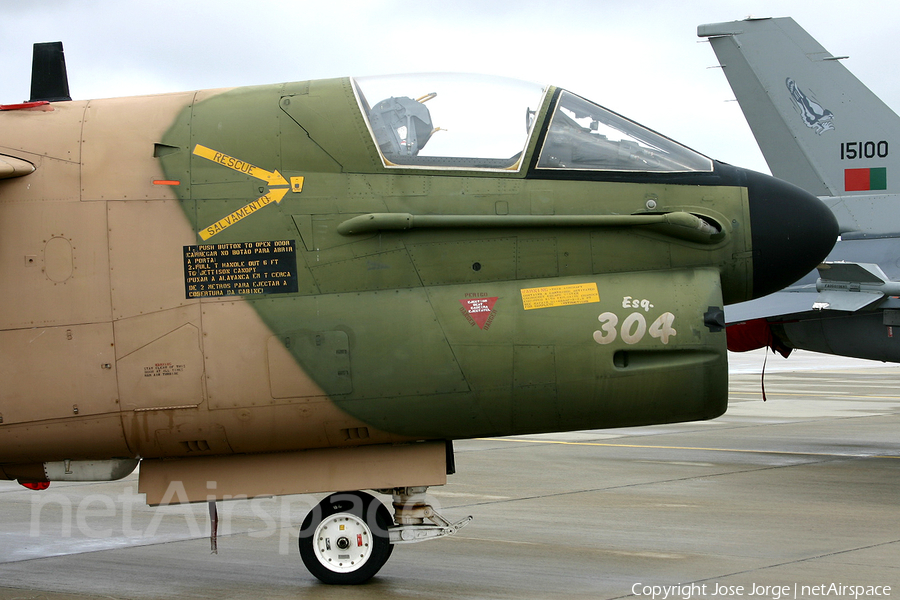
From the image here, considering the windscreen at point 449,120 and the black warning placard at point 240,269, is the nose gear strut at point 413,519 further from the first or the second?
the windscreen at point 449,120

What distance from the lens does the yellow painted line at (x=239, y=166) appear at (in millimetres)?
6098

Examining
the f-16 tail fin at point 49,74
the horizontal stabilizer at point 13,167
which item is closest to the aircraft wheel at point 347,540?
the horizontal stabilizer at point 13,167

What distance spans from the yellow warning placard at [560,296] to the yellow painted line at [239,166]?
174 cm

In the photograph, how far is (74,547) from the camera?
805 cm

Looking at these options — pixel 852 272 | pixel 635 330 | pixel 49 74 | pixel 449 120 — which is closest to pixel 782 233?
pixel 635 330

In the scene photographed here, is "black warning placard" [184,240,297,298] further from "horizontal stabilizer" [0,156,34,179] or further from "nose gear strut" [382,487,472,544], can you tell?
"nose gear strut" [382,487,472,544]

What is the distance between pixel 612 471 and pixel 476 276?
265 inches

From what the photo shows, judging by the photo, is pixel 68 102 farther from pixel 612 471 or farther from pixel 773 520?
pixel 612 471

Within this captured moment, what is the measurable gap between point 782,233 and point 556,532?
3506 mm

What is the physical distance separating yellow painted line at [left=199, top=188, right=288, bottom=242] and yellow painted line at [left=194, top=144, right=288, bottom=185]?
75 mm

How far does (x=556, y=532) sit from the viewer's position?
825 centimetres

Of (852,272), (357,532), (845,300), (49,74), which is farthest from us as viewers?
(845,300)

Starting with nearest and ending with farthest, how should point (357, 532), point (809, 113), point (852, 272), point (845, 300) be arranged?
point (357, 532), point (852, 272), point (845, 300), point (809, 113)

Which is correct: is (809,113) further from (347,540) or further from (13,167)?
(13,167)
